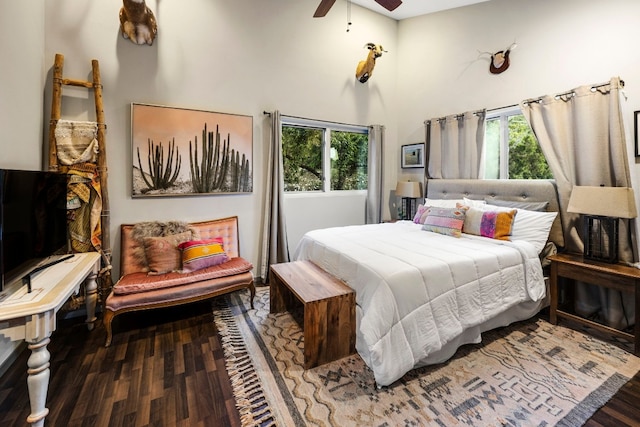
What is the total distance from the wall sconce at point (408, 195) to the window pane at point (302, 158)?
121cm

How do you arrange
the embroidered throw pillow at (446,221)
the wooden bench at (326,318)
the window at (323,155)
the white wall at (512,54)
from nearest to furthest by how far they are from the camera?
1. the wooden bench at (326,318)
2. the white wall at (512,54)
3. the embroidered throw pillow at (446,221)
4. the window at (323,155)

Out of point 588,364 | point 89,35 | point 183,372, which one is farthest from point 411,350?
point 89,35

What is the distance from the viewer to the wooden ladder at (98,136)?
2.44m

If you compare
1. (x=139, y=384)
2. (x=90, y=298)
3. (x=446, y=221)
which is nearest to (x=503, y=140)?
(x=446, y=221)

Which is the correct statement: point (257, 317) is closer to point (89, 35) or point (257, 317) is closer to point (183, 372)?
point (183, 372)

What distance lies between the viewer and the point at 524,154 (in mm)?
3285

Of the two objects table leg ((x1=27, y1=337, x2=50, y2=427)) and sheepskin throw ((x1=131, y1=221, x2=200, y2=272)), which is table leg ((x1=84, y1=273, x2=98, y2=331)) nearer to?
sheepskin throw ((x1=131, y1=221, x2=200, y2=272))

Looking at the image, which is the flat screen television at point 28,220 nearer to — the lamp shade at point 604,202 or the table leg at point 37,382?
the table leg at point 37,382

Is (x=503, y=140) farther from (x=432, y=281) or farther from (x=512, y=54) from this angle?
(x=432, y=281)

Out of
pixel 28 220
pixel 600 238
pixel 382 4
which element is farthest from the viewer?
pixel 600 238

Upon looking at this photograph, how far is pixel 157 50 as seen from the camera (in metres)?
2.94

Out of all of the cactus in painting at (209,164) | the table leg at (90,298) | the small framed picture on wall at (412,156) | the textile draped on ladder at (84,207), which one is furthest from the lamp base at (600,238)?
the textile draped on ladder at (84,207)

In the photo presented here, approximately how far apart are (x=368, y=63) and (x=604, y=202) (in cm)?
306

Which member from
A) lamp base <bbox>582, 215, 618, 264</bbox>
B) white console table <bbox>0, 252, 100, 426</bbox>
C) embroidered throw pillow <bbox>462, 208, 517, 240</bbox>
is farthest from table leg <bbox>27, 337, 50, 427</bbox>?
lamp base <bbox>582, 215, 618, 264</bbox>
